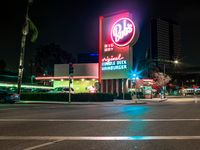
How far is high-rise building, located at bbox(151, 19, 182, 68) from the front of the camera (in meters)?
138

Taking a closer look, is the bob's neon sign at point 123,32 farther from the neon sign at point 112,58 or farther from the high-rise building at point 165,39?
the high-rise building at point 165,39

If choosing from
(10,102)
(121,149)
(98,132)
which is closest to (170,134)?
(98,132)

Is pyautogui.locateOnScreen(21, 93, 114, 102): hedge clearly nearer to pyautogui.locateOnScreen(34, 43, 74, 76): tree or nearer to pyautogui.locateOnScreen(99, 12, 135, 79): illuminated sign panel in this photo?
pyautogui.locateOnScreen(99, 12, 135, 79): illuminated sign panel

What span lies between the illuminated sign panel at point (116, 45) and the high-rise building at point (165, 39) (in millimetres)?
85562

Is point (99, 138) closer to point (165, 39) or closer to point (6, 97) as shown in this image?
point (6, 97)

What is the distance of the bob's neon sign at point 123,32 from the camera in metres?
48.1

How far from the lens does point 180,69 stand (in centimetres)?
8606

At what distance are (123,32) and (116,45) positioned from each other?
2316 mm

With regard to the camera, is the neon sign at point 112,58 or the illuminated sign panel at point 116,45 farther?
the neon sign at point 112,58

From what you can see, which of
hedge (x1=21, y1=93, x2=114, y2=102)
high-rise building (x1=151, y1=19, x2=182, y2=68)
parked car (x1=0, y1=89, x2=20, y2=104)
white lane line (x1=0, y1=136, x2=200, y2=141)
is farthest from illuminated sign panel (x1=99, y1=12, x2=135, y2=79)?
high-rise building (x1=151, y1=19, x2=182, y2=68)

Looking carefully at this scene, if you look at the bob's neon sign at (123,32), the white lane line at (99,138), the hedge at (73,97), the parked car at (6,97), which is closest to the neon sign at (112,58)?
the bob's neon sign at (123,32)

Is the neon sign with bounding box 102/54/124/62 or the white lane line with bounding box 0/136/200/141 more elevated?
the neon sign with bounding box 102/54/124/62

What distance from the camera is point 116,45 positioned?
50.1 metres

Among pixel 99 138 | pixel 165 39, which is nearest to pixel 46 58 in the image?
pixel 165 39
